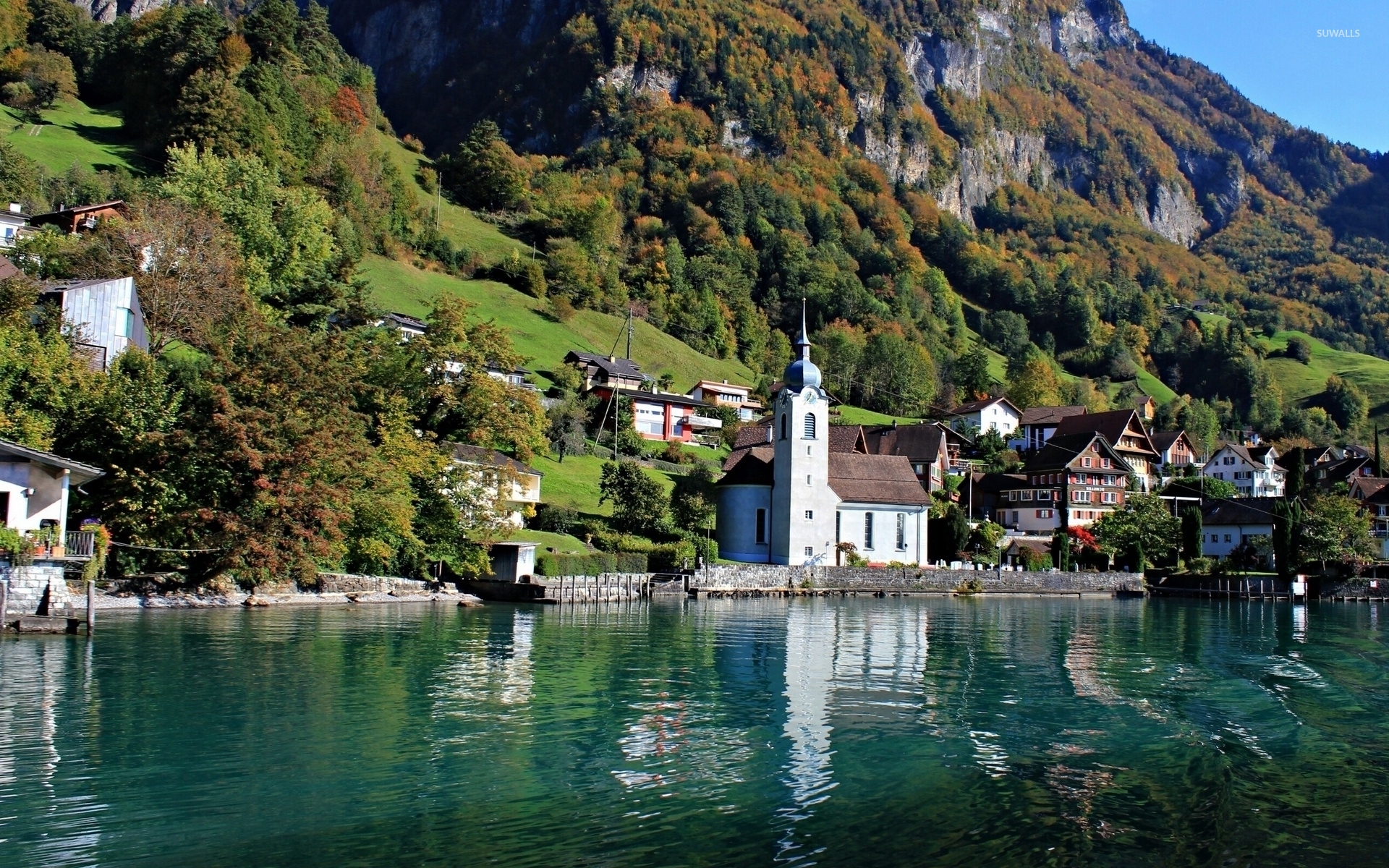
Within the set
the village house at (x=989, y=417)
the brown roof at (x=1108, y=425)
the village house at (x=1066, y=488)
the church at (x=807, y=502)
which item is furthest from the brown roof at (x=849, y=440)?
the village house at (x=989, y=417)

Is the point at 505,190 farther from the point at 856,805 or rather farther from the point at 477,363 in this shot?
the point at 856,805

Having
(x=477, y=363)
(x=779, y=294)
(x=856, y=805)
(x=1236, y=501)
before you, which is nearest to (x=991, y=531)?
(x=1236, y=501)

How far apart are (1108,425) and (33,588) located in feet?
325

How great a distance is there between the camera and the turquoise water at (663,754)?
44.8ft

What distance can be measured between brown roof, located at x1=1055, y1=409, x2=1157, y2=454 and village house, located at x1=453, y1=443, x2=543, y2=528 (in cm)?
6169

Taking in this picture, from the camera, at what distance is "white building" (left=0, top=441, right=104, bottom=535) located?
33.2 meters

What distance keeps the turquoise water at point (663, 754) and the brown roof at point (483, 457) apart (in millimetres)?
22379

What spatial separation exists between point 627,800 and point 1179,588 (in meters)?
72.5

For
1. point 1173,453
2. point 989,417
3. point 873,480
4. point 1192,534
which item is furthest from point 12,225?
point 1173,453

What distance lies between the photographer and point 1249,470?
12162cm

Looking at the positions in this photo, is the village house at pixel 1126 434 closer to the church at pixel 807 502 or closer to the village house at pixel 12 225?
the church at pixel 807 502

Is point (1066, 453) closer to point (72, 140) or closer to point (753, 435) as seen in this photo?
point (753, 435)

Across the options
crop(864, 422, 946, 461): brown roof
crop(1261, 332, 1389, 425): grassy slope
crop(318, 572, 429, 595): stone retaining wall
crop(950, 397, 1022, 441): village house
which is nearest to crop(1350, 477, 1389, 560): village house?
crop(864, 422, 946, 461): brown roof

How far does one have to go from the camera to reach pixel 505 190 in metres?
148
